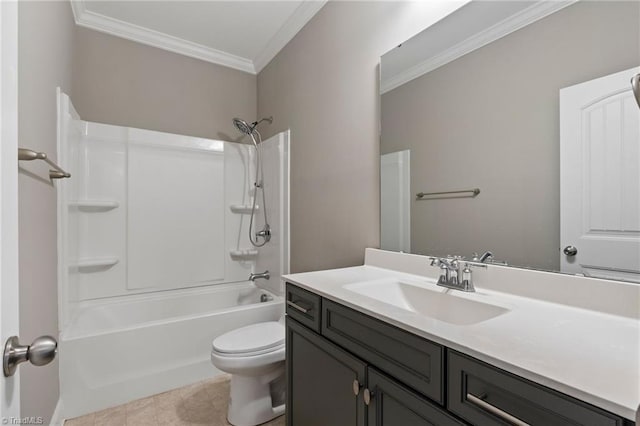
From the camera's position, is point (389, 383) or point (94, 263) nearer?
point (389, 383)

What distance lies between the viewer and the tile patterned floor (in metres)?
1.71

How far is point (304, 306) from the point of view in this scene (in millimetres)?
1277

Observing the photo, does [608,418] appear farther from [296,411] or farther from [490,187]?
[296,411]

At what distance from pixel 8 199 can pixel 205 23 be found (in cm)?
247

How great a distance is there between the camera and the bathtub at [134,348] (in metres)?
1.79

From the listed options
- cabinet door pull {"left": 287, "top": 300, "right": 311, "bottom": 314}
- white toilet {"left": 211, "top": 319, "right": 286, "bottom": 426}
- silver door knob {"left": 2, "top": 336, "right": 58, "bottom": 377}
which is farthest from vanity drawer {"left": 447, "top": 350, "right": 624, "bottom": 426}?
white toilet {"left": 211, "top": 319, "right": 286, "bottom": 426}

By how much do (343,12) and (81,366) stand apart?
8.64ft

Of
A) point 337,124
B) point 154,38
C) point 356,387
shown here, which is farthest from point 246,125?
point 356,387

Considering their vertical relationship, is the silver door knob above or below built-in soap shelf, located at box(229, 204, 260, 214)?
below

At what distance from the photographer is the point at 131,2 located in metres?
2.18

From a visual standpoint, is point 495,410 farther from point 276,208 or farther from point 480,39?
point 276,208

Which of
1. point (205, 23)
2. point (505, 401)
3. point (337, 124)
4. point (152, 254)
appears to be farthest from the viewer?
point (152, 254)

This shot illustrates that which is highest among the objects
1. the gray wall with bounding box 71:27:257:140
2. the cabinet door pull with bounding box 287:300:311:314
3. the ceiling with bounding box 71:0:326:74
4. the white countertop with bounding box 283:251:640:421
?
the ceiling with bounding box 71:0:326:74

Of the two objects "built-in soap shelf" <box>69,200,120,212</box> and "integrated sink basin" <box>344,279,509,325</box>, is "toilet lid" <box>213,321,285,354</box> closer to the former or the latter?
"integrated sink basin" <box>344,279,509,325</box>
